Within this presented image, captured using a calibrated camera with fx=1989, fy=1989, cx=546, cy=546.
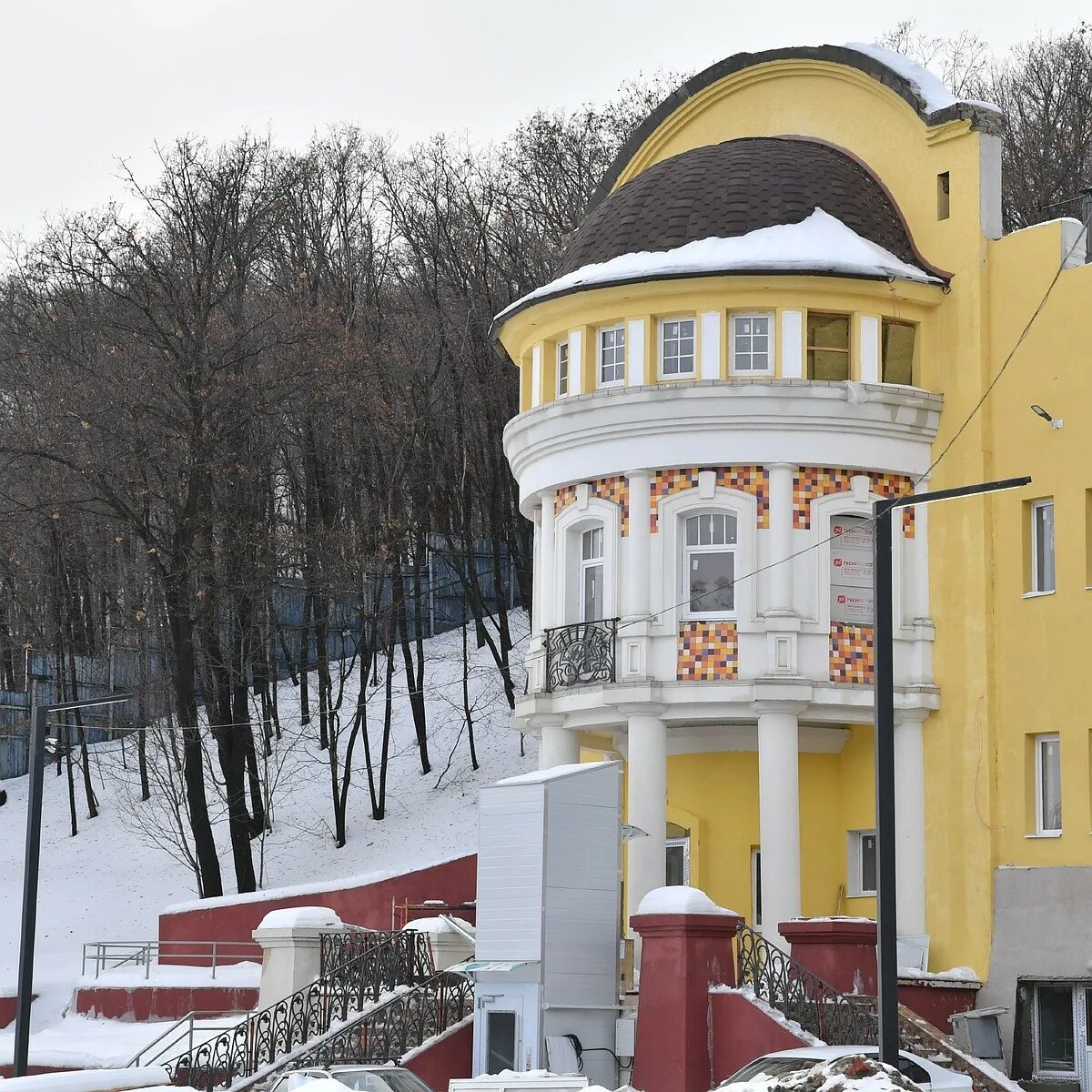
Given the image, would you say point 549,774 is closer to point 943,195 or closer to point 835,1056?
point 835,1056

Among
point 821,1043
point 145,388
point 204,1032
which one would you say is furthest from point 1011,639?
point 145,388

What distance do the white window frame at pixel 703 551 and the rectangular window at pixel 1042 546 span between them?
4399 mm

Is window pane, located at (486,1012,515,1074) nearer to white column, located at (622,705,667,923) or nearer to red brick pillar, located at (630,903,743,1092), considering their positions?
red brick pillar, located at (630,903,743,1092)

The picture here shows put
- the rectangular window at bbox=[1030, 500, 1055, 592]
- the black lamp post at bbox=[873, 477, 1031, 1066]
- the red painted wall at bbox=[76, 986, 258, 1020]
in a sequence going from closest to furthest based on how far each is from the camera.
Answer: the black lamp post at bbox=[873, 477, 1031, 1066], the rectangular window at bbox=[1030, 500, 1055, 592], the red painted wall at bbox=[76, 986, 258, 1020]

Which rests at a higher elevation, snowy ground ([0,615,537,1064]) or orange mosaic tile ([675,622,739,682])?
orange mosaic tile ([675,622,739,682])

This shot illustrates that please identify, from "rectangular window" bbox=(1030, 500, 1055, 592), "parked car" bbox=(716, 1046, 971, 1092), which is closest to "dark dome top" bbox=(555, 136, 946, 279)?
"rectangular window" bbox=(1030, 500, 1055, 592)

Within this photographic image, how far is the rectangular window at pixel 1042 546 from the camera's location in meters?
29.6

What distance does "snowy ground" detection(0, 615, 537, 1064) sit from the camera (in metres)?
44.8

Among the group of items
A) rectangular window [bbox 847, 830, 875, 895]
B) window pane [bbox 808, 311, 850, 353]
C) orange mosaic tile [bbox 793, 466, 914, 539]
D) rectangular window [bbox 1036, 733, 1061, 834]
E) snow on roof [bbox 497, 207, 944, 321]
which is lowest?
rectangular window [bbox 847, 830, 875, 895]

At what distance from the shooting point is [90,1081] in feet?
75.8

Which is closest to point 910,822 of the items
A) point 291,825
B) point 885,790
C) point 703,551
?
point 703,551

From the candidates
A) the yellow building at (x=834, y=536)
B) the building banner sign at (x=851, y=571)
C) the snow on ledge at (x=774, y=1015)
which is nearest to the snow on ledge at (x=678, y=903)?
the snow on ledge at (x=774, y=1015)

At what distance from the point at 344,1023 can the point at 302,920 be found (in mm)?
2565

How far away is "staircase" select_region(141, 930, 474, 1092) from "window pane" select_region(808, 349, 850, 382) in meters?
10.7
